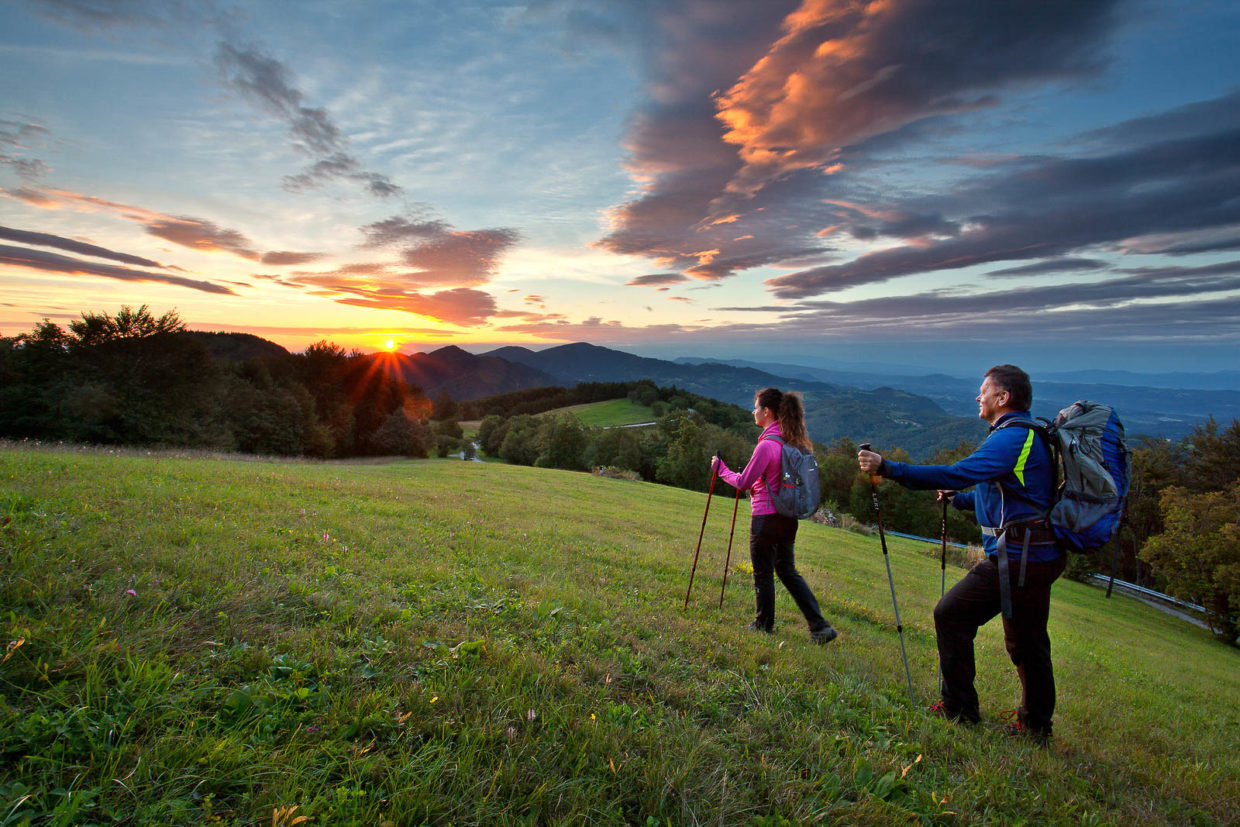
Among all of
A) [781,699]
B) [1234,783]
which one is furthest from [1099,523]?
[781,699]

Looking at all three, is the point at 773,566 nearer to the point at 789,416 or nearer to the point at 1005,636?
the point at 789,416

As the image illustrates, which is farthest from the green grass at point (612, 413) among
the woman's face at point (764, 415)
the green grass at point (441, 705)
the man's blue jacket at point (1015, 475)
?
the man's blue jacket at point (1015, 475)

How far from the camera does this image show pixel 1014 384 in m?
5.12

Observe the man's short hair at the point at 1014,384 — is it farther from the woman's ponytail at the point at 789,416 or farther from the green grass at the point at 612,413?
the green grass at the point at 612,413

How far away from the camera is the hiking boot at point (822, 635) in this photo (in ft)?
22.3

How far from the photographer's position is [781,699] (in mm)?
4480

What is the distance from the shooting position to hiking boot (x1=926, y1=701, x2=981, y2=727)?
195 inches

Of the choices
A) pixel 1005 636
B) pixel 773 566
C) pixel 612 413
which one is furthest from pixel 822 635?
pixel 612 413

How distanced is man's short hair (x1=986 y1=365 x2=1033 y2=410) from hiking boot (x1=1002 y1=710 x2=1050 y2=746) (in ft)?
10.9

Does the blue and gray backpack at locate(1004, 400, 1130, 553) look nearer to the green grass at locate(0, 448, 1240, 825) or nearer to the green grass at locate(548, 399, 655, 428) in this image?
the green grass at locate(0, 448, 1240, 825)

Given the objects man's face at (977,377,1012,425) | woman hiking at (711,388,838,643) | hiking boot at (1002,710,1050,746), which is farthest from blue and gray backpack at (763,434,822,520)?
hiking boot at (1002,710,1050,746)

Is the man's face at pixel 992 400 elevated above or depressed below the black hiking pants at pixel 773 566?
above

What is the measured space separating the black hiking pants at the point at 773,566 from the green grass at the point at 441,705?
476 millimetres

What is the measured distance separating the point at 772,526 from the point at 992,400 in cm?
296
